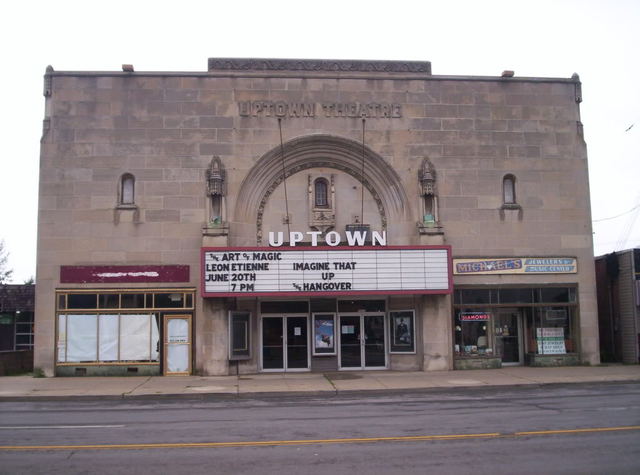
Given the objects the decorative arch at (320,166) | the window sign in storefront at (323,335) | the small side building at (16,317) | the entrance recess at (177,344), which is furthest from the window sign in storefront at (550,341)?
the small side building at (16,317)

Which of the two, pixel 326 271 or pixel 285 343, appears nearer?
pixel 326 271

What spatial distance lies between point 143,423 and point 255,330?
10.3 metres

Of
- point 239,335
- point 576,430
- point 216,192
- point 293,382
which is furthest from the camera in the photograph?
point 239,335

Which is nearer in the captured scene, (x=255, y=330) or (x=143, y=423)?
(x=143, y=423)

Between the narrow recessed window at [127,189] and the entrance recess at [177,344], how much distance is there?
4416mm

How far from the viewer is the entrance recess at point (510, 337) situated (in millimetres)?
24625

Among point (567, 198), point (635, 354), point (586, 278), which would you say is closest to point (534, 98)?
point (567, 198)

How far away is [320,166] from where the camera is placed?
24.8 m

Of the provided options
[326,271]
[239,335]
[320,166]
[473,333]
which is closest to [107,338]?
[239,335]

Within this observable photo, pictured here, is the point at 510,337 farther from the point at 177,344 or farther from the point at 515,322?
the point at 177,344

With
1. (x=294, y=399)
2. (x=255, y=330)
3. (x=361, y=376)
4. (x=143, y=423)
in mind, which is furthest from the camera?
(x=255, y=330)

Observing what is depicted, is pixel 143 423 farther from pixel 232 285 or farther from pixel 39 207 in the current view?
pixel 39 207

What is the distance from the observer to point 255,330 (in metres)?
23.8

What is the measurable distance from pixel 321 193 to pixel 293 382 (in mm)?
7394
